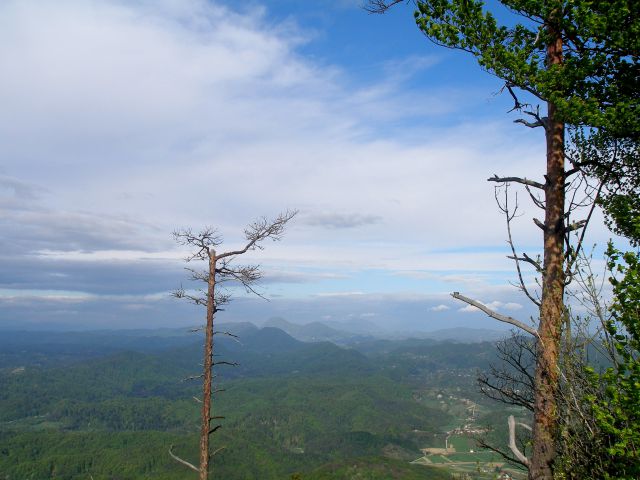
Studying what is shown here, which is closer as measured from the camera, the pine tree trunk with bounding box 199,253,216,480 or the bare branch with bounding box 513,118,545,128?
the bare branch with bounding box 513,118,545,128

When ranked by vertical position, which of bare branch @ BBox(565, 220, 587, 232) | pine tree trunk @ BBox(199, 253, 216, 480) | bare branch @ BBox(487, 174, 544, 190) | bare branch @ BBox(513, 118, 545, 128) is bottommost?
pine tree trunk @ BBox(199, 253, 216, 480)

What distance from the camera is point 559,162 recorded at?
24.7 ft

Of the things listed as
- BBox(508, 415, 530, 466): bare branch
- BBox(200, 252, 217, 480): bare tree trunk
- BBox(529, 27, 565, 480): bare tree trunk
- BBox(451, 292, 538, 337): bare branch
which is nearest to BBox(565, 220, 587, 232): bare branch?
BBox(529, 27, 565, 480): bare tree trunk

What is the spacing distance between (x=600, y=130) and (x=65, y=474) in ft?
818

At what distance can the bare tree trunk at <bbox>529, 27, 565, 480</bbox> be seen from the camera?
6.92m

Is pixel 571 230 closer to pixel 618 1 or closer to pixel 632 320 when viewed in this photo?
pixel 632 320

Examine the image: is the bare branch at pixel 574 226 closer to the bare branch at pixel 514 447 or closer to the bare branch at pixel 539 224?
the bare branch at pixel 539 224

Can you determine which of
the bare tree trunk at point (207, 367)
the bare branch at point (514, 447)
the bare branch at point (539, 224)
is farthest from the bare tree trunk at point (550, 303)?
the bare tree trunk at point (207, 367)

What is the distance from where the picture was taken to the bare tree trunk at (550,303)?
692cm

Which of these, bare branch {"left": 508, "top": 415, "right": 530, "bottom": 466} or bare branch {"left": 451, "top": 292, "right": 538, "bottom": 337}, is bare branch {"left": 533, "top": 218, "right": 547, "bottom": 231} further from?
bare branch {"left": 508, "top": 415, "right": 530, "bottom": 466}

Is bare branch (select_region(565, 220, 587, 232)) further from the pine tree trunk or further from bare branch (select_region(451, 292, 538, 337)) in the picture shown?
the pine tree trunk

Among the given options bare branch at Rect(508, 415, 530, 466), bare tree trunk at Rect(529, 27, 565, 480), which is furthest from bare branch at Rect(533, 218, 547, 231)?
bare branch at Rect(508, 415, 530, 466)

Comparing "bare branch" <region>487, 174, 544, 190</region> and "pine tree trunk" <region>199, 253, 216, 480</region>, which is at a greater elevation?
"bare branch" <region>487, 174, 544, 190</region>

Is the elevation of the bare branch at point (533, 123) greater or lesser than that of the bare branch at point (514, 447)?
greater
